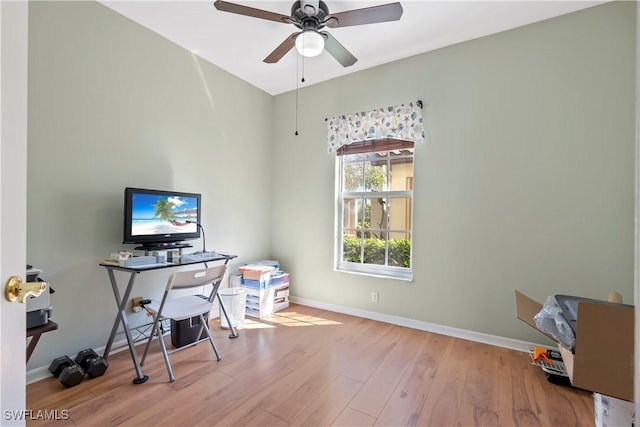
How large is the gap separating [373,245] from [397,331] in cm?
94

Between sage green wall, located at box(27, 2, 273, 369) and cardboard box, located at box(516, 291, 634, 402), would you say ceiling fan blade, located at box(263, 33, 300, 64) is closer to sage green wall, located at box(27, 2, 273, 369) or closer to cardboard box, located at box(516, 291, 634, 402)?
sage green wall, located at box(27, 2, 273, 369)

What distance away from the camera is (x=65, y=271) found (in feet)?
6.92

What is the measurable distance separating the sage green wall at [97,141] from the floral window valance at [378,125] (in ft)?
4.37

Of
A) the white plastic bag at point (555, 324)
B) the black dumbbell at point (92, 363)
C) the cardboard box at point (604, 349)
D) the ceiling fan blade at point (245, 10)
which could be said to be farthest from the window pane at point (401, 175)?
the black dumbbell at point (92, 363)

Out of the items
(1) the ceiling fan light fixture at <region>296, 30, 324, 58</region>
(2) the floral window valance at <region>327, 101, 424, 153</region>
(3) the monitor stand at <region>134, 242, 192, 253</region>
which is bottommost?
(3) the monitor stand at <region>134, 242, 192, 253</region>

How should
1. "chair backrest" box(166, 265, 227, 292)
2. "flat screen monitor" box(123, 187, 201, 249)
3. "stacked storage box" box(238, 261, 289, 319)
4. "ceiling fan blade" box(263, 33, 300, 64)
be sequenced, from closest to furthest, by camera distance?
"chair backrest" box(166, 265, 227, 292)
"ceiling fan blade" box(263, 33, 300, 64)
"flat screen monitor" box(123, 187, 201, 249)
"stacked storage box" box(238, 261, 289, 319)

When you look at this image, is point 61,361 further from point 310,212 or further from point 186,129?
point 310,212

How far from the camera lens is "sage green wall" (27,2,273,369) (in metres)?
2.01

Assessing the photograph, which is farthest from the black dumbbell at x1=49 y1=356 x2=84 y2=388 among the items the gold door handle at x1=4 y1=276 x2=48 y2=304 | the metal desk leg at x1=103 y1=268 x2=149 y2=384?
the gold door handle at x1=4 y1=276 x2=48 y2=304

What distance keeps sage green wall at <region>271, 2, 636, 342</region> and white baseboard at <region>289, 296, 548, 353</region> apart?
0.19 ft

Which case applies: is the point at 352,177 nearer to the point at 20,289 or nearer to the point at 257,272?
the point at 257,272

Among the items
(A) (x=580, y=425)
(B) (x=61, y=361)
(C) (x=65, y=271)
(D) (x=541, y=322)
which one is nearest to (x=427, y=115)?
(D) (x=541, y=322)

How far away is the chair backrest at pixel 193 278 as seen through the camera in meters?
1.99

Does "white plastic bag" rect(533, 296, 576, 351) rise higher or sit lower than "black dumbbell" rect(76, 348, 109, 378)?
higher
